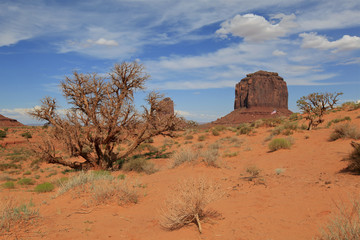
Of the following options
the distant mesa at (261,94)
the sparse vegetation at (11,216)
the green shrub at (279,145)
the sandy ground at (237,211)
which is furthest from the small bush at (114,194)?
the distant mesa at (261,94)

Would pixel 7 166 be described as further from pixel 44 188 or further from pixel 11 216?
pixel 11 216

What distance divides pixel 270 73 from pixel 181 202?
122615mm

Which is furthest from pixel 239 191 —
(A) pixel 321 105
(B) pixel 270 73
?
(B) pixel 270 73

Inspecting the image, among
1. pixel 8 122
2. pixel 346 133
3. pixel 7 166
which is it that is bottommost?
pixel 7 166

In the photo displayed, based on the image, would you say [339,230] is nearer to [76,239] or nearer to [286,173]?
[76,239]

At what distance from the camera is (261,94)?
352ft

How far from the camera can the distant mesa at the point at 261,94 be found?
Result: 105688mm

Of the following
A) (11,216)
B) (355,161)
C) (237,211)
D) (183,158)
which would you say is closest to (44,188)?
(11,216)

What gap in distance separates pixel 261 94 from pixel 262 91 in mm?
1929

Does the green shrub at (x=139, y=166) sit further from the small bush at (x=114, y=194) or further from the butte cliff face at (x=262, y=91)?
the butte cliff face at (x=262, y=91)

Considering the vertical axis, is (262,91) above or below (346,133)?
above

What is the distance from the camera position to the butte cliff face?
107 metres

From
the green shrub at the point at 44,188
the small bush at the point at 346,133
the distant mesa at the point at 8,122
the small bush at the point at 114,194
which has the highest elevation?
the small bush at the point at 346,133

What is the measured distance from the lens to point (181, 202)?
4418 mm
